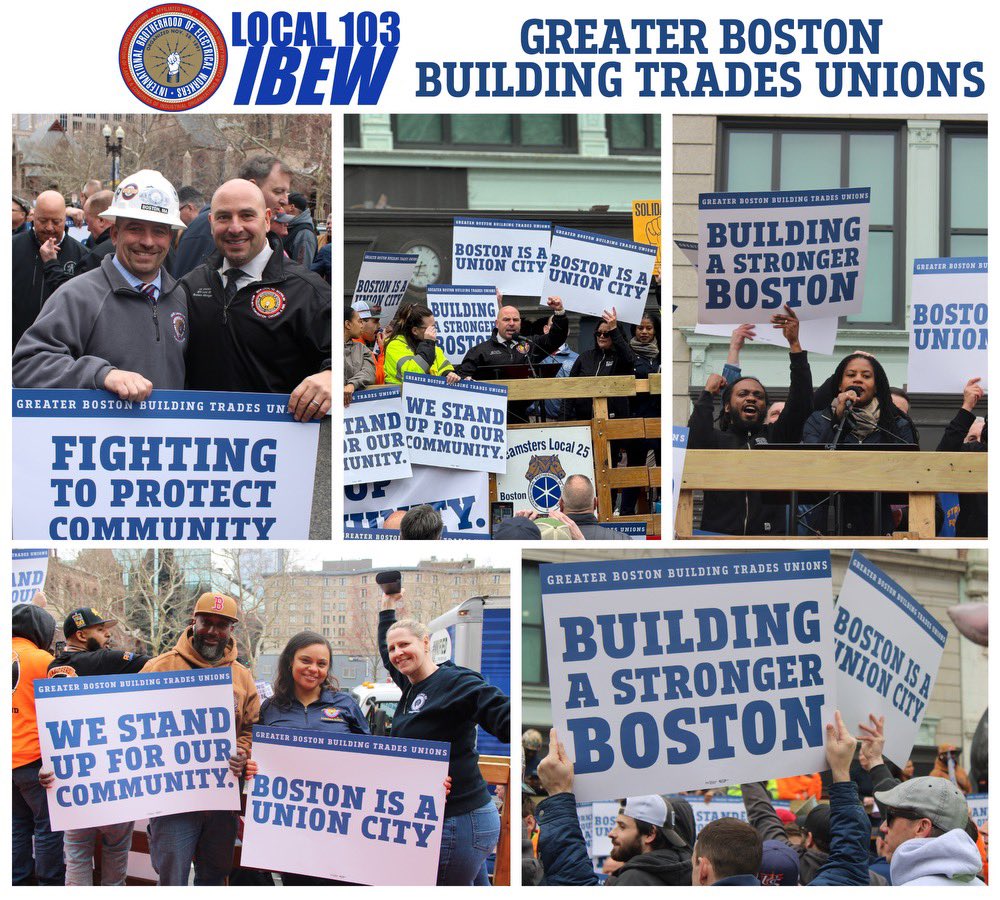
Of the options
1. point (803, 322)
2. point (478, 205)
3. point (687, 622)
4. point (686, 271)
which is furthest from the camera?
point (478, 205)

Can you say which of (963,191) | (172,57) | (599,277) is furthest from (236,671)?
(963,191)

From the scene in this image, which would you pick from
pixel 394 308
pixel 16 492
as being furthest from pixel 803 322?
pixel 16 492

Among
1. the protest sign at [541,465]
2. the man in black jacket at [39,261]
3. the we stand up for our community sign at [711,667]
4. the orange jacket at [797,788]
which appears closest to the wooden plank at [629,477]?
the protest sign at [541,465]

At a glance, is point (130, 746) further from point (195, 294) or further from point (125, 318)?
point (195, 294)

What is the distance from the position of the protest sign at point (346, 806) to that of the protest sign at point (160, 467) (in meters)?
1.00

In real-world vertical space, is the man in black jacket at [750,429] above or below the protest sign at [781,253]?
below

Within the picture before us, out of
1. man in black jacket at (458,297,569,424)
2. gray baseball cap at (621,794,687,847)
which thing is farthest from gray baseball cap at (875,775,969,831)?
man in black jacket at (458,297,569,424)

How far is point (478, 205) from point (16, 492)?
4105 millimetres

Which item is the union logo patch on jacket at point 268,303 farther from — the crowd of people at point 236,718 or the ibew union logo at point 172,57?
the crowd of people at point 236,718

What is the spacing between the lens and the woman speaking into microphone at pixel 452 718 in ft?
24.0

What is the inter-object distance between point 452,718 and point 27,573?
6.70 feet

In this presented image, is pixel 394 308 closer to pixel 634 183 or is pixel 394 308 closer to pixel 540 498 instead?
pixel 540 498

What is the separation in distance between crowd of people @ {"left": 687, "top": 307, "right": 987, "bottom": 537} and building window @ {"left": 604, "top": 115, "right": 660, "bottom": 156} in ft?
8.53
